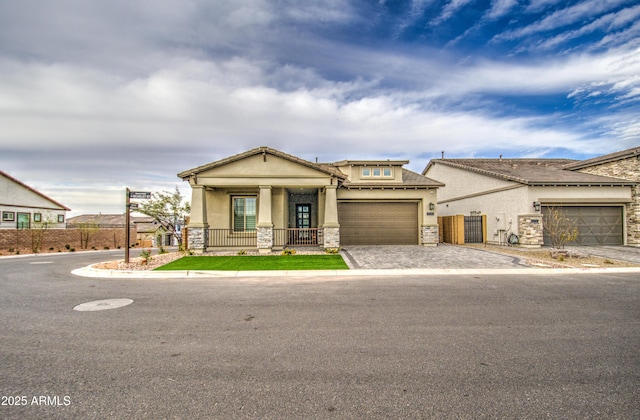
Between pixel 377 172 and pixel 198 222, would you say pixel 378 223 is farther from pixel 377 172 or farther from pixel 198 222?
pixel 198 222

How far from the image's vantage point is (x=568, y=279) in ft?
30.2

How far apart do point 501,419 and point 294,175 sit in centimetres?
1416

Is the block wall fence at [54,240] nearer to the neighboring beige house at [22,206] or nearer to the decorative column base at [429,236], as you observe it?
the neighboring beige house at [22,206]

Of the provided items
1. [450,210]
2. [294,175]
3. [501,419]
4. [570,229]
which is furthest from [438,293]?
[450,210]

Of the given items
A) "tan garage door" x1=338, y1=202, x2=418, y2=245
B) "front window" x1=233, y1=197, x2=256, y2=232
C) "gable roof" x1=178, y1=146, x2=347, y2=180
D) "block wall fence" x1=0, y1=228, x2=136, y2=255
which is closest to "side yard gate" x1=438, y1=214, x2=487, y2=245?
"tan garage door" x1=338, y1=202, x2=418, y2=245

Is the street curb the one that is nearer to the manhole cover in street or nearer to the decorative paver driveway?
the decorative paver driveway

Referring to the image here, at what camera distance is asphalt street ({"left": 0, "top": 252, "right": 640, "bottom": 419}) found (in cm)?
284

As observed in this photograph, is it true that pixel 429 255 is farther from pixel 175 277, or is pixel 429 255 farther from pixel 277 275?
pixel 175 277

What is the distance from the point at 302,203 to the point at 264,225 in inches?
177

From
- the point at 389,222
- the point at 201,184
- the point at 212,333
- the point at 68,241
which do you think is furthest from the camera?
the point at 68,241

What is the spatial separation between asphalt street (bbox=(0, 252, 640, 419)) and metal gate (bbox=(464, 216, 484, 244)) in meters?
13.6

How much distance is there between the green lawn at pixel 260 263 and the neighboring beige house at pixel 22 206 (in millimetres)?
19300

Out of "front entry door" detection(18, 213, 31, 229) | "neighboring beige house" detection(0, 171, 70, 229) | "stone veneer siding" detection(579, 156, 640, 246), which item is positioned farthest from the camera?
"front entry door" detection(18, 213, 31, 229)

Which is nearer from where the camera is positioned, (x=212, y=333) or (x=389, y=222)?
(x=212, y=333)
